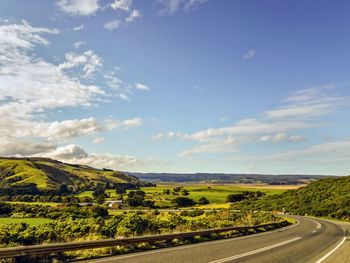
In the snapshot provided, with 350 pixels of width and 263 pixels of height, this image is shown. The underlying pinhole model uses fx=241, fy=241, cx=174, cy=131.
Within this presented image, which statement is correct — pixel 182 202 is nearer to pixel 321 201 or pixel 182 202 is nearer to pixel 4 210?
pixel 321 201

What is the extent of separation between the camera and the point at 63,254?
33.6 ft

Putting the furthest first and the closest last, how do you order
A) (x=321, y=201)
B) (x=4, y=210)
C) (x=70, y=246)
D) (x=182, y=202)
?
1. (x=182, y=202)
2. (x=4, y=210)
3. (x=321, y=201)
4. (x=70, y=246)

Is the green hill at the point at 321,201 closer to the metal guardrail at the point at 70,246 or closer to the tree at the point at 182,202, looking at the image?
the tree at the point at 182,202

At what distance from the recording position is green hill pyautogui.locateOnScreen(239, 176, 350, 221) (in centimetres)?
5103

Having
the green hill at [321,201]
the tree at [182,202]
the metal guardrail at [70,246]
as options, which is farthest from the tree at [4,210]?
the metal guardrail at [70,246]

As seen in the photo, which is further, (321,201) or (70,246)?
(321,201)

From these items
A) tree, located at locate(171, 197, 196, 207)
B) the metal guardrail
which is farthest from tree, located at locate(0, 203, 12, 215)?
the metal guardrail

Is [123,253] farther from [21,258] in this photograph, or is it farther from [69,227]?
[69,227]

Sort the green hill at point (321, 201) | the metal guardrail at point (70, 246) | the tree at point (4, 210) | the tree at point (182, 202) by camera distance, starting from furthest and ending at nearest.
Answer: the tree at point (182, 202), the tree at point (4, 210), the green hill at point (321, 201), the metal guardrail at point (70, 246)

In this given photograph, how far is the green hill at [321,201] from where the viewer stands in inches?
2009

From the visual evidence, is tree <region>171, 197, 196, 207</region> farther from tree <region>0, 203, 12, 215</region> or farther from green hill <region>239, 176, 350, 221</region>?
tree <region>0, 203, 12, 215</region>

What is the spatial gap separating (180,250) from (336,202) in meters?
56.9

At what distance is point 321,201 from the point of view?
61.8m

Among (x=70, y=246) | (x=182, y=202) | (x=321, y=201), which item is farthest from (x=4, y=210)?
(x=321, y=201)
